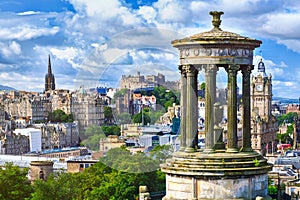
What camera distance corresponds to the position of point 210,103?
78.8ft

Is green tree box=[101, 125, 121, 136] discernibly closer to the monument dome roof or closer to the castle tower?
the monument dome roof

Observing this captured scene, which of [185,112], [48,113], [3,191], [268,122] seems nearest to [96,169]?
[3,191]

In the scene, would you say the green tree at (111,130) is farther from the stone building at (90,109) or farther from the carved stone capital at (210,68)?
the carved stone capital at (210,68)

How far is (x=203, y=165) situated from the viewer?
76.4 feet

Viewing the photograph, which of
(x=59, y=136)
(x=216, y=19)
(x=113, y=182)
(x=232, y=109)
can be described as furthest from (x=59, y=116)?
(x=232, y=109)

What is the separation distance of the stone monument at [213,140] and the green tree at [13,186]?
79.9 ft

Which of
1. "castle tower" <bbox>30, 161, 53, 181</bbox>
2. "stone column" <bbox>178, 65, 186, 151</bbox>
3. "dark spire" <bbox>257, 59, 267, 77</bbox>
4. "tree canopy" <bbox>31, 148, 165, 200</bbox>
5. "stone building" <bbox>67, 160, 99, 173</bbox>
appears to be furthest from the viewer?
"dark spire" <bbox>257, 59, 267, 77</bbox>

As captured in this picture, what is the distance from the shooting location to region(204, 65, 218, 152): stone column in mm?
23766

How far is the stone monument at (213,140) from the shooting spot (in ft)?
76.4

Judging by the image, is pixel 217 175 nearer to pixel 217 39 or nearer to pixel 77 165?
pixel 217 39

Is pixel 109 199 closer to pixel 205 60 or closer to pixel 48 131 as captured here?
pixel 205 60

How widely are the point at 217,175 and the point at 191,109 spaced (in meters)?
2.31

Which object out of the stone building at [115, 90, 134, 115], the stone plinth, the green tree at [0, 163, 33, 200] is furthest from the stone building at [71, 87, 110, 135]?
the stone plinth

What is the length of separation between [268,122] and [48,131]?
143 feet
